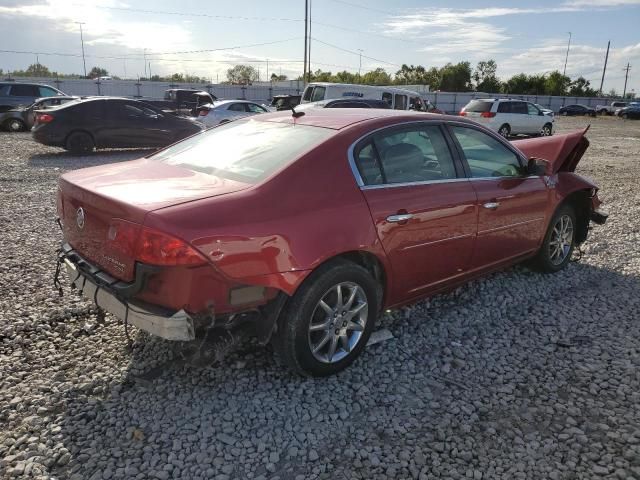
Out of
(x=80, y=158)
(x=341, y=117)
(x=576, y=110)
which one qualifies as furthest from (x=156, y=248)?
(x=576, y=110)

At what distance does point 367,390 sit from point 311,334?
0.48 meters

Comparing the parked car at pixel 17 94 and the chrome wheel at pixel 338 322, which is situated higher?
the parked car at pixel 17 94

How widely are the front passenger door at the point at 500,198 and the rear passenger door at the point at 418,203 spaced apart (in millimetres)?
154

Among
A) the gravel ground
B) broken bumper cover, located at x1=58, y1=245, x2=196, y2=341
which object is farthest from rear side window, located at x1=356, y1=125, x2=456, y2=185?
broken bumper cover, located at x1=58, y1=245, x2=196, y2=341

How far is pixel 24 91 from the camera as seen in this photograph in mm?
18969

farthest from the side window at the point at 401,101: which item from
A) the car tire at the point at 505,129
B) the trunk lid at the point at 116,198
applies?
the trunk lid at the point at 116,198

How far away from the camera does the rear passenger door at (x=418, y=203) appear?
3328 mm

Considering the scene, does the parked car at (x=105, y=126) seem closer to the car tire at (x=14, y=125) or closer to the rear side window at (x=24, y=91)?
the car tire at (x=14, y=125)

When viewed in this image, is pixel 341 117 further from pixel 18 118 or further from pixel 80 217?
pixel 18 118

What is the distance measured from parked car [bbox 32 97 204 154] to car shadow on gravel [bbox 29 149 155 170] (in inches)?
10.1

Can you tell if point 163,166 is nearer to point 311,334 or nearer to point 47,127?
point 311,334

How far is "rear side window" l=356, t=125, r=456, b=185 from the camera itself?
3361 mm

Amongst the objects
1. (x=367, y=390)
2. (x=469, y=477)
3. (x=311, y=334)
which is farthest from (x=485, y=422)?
(x=311, y=334)

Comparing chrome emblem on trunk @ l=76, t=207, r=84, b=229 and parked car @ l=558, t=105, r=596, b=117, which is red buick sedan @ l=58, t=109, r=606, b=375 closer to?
chrome emblem on trunk @ l=76, t=207, r=84, b=229
